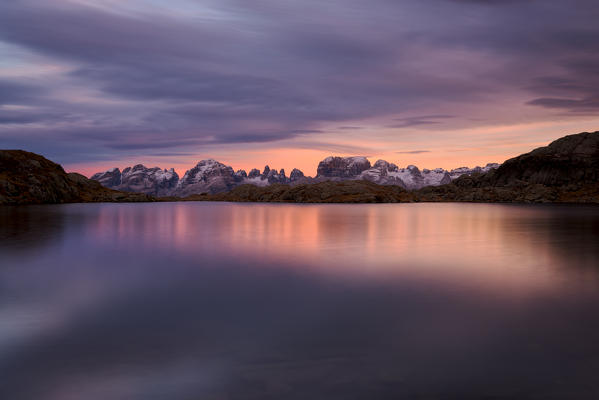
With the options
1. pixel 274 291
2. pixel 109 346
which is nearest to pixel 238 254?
pixel 274 291

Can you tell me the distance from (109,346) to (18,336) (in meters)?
4.58

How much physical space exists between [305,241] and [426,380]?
4586 cm

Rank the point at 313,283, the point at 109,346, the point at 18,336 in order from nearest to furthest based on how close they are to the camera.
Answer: the point at 109,346
the point at 18,336
the point at 313,283

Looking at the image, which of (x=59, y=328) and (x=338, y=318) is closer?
(x=59, y=328)

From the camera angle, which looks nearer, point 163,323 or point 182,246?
point 163,323

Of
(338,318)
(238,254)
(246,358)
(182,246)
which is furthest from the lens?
(182,246)

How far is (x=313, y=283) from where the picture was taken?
28.4m

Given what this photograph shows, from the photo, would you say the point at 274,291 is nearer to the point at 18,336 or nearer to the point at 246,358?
the point at 246,358

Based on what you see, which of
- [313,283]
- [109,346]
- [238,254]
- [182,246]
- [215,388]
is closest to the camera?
[215,388]

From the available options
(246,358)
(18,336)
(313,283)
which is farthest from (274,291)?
(18,336)

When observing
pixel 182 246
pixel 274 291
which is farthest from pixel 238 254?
pixel 274 291

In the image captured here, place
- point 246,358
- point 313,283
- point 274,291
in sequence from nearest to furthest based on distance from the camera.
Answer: point 246,358 < point 274,291 < point 313,283

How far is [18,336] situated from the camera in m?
16.7

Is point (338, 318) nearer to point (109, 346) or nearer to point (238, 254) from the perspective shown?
point (109, 346)
